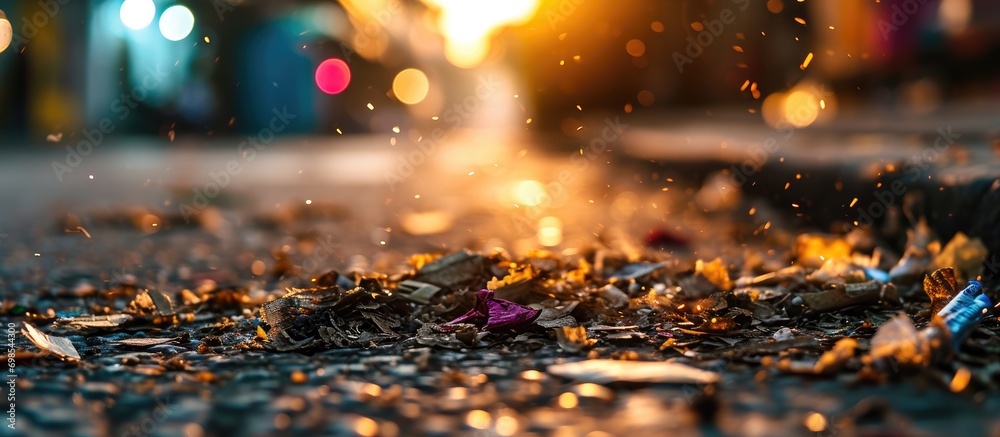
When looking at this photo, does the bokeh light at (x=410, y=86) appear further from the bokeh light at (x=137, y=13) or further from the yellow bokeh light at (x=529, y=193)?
the yellow bokeh light at (x=529, y=193)

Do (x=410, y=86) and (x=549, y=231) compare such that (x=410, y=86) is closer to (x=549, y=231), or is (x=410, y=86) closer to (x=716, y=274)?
(x=549, y=231)

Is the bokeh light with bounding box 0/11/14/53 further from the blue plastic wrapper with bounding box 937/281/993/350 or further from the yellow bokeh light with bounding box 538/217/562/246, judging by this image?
the blue plastic wrapper with bounding box 937/281/993/350

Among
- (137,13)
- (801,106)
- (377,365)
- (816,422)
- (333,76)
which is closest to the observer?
(816,422)

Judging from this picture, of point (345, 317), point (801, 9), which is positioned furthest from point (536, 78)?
point (345, 317)

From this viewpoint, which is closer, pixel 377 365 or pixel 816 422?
pixel 816 422

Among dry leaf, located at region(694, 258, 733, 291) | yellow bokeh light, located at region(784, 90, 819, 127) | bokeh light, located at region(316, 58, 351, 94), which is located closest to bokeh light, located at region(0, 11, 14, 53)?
bokeh light, located at region(316, 58, 351, 94)

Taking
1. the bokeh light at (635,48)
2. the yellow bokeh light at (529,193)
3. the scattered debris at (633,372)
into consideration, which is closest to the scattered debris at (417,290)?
the scattered debris at (633,372)

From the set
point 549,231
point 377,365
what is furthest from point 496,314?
point 549,231
